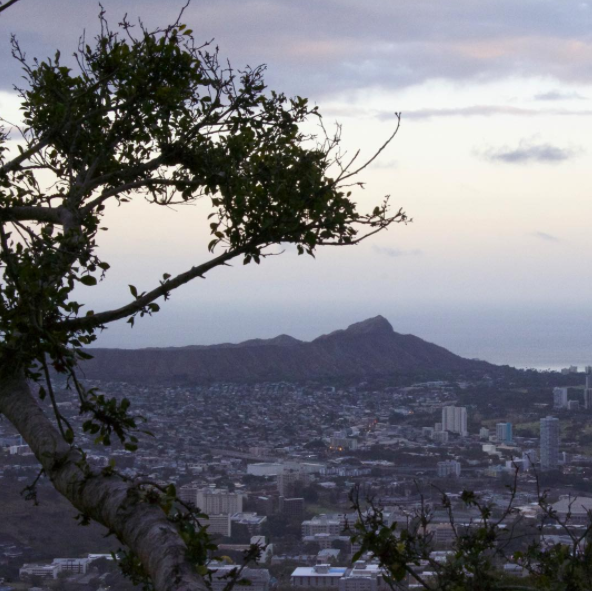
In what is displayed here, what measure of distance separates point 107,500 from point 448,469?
47.7 feet

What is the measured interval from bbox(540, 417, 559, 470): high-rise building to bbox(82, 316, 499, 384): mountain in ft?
46.9

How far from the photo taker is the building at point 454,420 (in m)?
23.9

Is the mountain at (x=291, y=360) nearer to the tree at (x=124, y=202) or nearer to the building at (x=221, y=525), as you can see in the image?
the building at (x=221, y=525)

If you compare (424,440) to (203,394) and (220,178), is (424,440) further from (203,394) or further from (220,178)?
(220,178)

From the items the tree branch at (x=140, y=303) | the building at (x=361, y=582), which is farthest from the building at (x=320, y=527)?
the tree branch at (x=140, y=303)

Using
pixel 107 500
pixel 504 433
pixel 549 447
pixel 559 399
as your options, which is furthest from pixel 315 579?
pixel 559 399

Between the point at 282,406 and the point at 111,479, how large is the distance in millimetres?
25488

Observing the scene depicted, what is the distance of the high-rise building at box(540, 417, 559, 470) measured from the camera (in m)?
14.5

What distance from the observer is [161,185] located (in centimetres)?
503

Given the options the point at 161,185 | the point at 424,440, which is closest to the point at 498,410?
the point at 424,440

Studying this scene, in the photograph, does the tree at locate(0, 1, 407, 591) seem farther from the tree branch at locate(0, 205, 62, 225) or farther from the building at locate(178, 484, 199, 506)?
the building at locate(178, 484, 199, 506)

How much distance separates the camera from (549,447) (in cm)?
1566

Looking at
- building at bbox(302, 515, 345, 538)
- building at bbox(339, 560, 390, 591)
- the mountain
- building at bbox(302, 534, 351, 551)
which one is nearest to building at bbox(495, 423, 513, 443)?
building at bbox(302, 515, 345, 538)

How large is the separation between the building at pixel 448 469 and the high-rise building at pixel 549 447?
5.84ft
